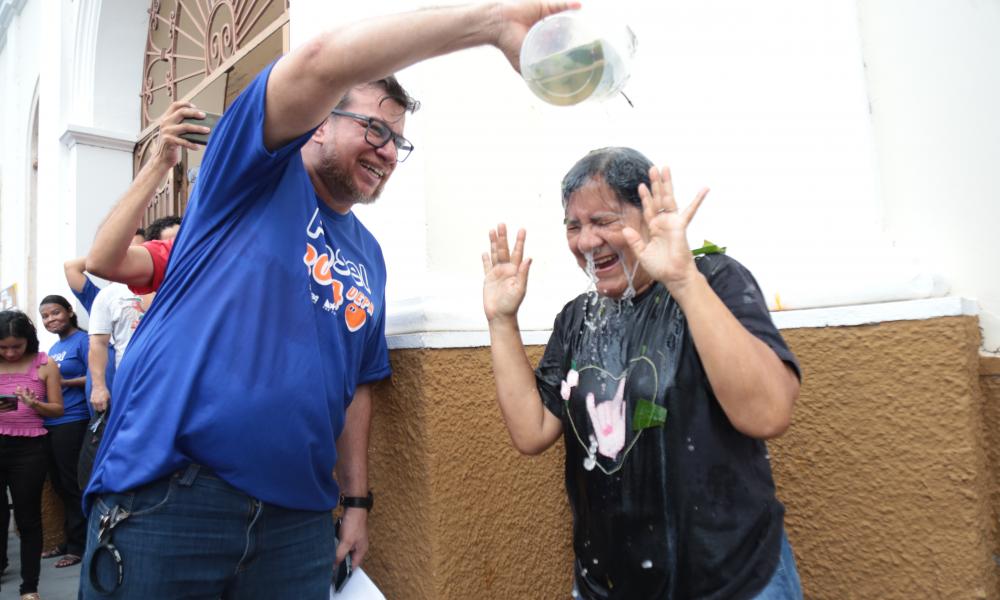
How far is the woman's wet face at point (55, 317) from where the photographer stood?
16.0ft

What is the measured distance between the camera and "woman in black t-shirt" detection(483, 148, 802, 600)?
123cm

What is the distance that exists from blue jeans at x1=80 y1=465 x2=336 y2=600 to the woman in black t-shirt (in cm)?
69

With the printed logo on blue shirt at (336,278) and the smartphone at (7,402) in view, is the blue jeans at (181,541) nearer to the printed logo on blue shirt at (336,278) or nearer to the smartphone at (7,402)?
the printed logo on blue shirt at (336,278)

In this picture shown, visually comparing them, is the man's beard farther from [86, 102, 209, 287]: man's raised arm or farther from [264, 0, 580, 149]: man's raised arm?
[264, 0, 580, 149]: man's raised arm

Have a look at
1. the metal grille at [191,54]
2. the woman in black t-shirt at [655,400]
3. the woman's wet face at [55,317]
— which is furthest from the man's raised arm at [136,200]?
the woman's wet face at [55,317]

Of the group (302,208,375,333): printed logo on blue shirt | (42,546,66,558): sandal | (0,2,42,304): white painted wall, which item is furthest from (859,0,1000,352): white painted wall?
(0,2,42,304): white painted wall

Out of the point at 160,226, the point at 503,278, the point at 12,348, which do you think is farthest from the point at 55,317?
the point at 503,278

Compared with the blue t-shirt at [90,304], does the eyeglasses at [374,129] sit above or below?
above

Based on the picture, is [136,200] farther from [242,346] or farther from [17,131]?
[17,131]

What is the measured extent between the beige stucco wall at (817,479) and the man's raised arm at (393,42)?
1040mm

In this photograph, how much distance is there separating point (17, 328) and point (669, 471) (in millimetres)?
4876

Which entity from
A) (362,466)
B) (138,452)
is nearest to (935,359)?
(362,466)

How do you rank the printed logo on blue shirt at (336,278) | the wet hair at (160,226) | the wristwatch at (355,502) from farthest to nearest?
1. the wet hair at (160,226)
2. the wristwatch at (355,502)
3. the printed logo on blue shirt at (336,278)

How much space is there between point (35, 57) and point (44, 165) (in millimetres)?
Answer: 2401
